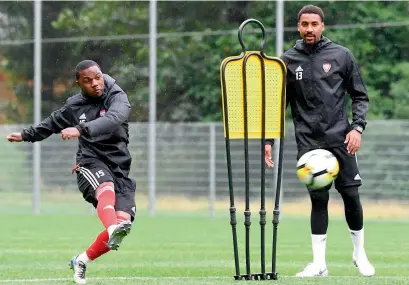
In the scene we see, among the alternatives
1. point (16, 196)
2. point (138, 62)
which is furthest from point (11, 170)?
point (138, 62)

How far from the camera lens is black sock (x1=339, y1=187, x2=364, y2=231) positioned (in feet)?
32.2

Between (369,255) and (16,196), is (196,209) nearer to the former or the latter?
(16,196)

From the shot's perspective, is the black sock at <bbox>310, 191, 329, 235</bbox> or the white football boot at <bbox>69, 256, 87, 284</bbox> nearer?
the white football boot at <bbox>69, 256, 87, 284</bbox>

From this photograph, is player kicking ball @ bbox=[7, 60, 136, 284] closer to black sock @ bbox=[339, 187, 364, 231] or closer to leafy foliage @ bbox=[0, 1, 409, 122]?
black sock @ bbox=[339, 187, 364, 231]

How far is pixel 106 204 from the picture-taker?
913 centimetres

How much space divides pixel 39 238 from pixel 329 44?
8.28m

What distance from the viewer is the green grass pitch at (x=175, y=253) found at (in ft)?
32.1

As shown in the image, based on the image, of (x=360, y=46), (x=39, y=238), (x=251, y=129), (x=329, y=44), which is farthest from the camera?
(x=360, y=46)

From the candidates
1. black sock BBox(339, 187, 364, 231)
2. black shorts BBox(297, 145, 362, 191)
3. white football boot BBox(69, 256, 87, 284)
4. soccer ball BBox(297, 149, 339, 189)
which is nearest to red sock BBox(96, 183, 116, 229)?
white football boot BBox(69, 256, 87, 284)

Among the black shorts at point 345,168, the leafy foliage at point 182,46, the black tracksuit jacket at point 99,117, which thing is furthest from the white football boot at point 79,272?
the leafy foliage at point 182,46

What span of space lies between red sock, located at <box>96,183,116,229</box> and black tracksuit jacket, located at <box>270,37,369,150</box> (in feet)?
5.30

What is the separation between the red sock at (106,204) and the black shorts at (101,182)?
58mm

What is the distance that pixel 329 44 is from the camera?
978 centimetres

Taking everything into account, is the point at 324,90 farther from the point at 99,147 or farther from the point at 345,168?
the point at 99,147
